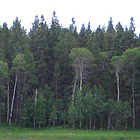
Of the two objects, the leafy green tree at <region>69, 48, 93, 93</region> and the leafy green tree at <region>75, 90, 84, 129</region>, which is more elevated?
the leafy green tree at <region>69, 48, 93, 93</region>

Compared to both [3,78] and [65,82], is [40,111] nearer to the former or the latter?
[3,78]

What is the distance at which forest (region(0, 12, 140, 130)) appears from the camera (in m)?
44.5

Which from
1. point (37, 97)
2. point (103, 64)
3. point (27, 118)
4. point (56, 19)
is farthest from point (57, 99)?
point (56, 19)

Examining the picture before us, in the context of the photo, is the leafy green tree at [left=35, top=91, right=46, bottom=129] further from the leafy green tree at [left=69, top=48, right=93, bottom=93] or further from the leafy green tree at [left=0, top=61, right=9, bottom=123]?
the leafy green tree at [left=69, top=48, right=93, bottom=93]

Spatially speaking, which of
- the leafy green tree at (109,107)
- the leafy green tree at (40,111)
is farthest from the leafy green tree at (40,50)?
the leafy green tree at (109,107)

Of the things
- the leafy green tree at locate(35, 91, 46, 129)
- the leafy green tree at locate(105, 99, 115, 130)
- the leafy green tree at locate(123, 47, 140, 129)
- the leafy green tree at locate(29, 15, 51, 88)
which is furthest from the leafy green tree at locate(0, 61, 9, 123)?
the leafy green tree at locate(123, 47, 140, 129)

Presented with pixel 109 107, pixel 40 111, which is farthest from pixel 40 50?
pixel 109 107

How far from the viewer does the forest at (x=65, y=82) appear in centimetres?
4447

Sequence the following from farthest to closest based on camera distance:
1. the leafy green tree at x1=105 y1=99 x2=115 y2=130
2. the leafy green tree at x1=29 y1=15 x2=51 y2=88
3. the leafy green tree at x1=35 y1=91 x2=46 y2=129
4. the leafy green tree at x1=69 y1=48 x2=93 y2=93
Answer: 1. the leafy green tree at x1=29 y1=15 x2=51 y2=88
2. the leafy green tree at x1=69 y1=48 x2=93 y2=93
3. the leafy green tree at x1=35 y1=91 x2=46 y2=129
4. the leafy green tree at x1=105 y1=99 x2=115 y2=130

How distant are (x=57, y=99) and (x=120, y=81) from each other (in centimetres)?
1234

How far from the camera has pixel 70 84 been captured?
54.3 meters

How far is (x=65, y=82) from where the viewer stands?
5450cm

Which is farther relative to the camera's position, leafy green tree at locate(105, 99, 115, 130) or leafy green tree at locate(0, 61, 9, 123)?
leafy green tree at locate(105, 99, 115, 130)

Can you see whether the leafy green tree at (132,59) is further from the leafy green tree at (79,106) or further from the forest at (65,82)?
the leafy green tree at (79,106)
